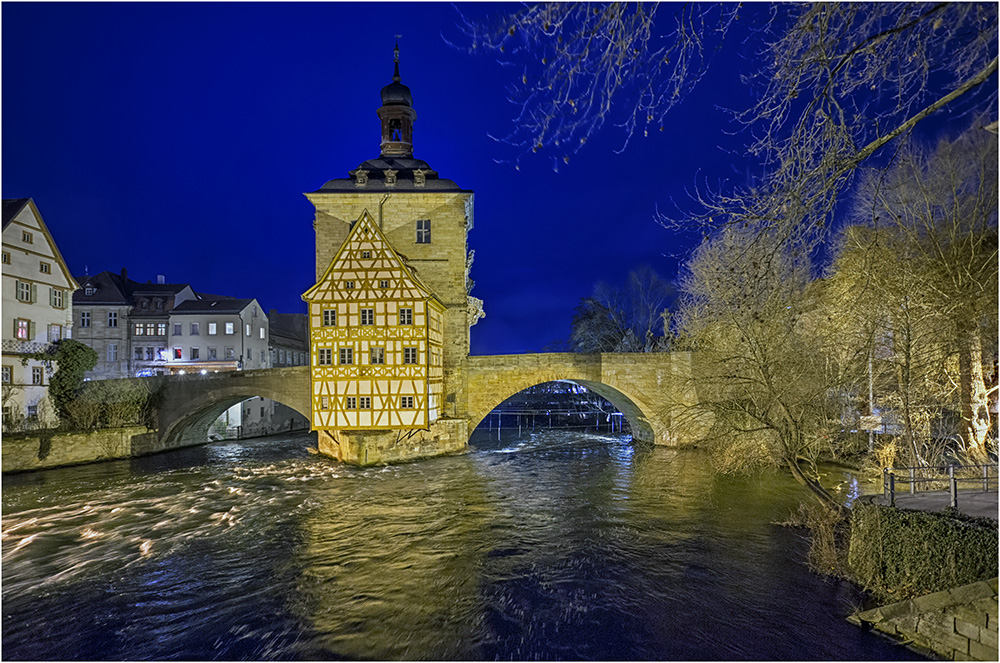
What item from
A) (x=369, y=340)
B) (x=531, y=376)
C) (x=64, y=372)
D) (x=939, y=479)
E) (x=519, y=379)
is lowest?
(x=939, y=479)

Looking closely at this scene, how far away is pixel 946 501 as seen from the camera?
806 centimetres

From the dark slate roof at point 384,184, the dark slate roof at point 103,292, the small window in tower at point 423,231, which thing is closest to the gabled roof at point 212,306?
the dark slate roof at point 103,292

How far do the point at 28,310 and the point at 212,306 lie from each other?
1296 cm

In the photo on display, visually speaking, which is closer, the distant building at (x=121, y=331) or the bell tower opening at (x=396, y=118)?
the bell tower opening at (x=396, y=118)

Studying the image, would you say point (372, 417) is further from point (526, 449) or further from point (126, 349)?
point (126, 349)

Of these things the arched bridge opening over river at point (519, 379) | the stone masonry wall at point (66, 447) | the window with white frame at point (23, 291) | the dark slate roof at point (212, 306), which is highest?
the dark slate roof at point (212, 306)

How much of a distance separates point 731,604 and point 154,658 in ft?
26.6

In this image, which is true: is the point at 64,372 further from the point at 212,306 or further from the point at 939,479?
the point at 939,479

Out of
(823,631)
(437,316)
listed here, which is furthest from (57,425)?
(823,631)

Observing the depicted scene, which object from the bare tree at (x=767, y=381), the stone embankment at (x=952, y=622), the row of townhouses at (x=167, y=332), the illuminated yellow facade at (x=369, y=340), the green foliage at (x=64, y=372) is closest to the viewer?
the stone embankment at (x=952, y=622)

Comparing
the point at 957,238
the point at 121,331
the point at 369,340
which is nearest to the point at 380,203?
the point at 369,340

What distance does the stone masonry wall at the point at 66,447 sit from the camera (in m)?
19.9

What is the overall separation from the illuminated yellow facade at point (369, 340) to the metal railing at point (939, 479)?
14651 millimetres

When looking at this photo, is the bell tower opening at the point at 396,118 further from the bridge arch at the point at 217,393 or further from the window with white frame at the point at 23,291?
the window with white frame at the point at 23,291
